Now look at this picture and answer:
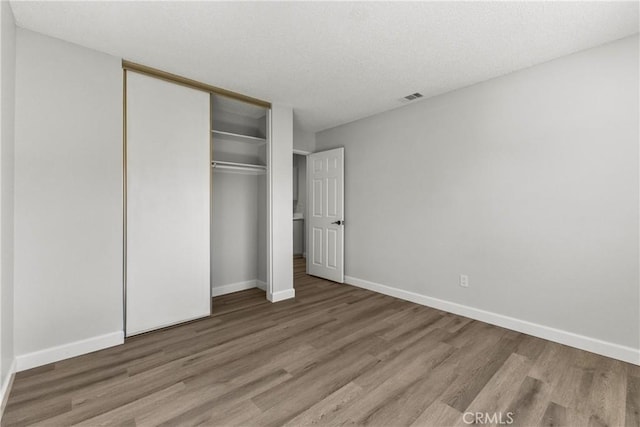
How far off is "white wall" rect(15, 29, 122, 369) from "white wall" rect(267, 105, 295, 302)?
5.49 ft

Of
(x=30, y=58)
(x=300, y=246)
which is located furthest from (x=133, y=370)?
(x=300, y=246)

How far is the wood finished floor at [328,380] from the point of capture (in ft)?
5.66

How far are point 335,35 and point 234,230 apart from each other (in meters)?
2.87

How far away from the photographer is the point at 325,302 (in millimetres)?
3756

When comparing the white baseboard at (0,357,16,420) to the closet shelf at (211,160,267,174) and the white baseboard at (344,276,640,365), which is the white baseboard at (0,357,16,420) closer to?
the closet shelf at (211,160,267,174)

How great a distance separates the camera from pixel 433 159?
3568 mm

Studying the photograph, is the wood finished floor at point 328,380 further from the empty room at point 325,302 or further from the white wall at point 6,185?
the white wall at point 6,185

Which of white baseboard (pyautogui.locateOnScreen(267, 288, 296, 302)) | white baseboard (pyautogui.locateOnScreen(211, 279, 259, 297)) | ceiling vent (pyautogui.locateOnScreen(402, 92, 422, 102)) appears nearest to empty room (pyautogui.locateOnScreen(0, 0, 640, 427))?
ceiling vent (pyautogui.locateOnScreen(402, 92, 422, 102))

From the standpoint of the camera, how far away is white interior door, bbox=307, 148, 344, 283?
4.70 m

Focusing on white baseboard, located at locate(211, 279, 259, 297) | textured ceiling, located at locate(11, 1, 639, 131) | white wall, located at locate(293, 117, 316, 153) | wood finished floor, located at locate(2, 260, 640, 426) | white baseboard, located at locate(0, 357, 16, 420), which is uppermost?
textured ceiling, located at locate(11, 1, 639, 131)

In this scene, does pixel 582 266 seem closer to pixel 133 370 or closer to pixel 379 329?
pixel 379 329

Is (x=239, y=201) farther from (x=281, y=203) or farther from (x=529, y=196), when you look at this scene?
(x=529, y=196)

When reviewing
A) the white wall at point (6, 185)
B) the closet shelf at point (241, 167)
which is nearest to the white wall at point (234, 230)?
the closet shelf at point (241, 167)

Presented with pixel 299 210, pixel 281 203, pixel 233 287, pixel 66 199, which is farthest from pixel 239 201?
pixel 299 210
